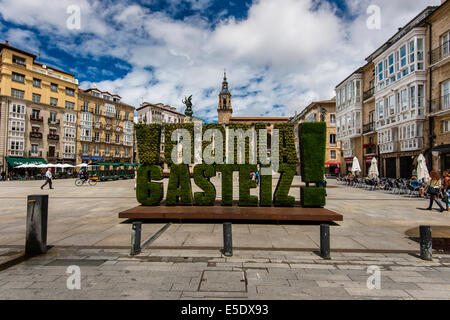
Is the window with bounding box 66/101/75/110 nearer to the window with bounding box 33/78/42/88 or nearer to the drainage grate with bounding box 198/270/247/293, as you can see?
the window with bounding box 33/78/42/88

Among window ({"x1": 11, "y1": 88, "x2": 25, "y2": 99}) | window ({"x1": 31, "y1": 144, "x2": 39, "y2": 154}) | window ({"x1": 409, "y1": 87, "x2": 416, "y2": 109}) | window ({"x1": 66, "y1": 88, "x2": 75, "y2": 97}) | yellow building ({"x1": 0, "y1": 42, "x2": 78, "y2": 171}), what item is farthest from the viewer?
window ({"x1": 66, "y1": 88, "x2": 75, "y2": 97})

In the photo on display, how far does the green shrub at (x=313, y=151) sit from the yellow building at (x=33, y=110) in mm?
46102

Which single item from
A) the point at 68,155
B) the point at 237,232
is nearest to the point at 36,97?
the point at 68,155

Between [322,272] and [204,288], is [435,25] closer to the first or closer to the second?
[322,272]

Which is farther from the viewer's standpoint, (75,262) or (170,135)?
(170,135)

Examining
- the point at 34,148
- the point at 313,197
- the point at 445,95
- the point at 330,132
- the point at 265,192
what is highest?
the point at 330,132

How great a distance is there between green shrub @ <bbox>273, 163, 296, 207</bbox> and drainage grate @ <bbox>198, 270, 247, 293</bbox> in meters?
5.15

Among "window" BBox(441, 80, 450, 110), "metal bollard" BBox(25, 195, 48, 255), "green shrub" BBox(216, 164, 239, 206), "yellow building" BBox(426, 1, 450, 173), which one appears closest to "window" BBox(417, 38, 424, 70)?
"yellow building" BBox(426, 1, 450, 173)

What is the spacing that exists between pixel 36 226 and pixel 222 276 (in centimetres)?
452

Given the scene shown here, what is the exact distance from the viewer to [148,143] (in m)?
9.47

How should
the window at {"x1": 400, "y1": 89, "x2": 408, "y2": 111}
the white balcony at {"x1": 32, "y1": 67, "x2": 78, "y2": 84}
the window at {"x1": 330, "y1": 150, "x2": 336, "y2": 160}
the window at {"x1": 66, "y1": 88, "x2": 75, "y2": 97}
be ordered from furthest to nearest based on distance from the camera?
the window at {"x1": 330, "y1": 150, "x2": 336, "y2": 160}, the window at {"x1": 66, "y1": 88, "x2": 75, "y2": 97}, the white balcony at {"x1": 32, "y1": 67, "x2": 78, "y2": 84}, the window at {"x1": 400, "y1": 89, "x2": 408, "y2": 111}

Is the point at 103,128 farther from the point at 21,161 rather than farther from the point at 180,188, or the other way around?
the point at 180,188

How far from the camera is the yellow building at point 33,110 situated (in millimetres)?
36062

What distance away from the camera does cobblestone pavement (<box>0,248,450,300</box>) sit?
3.57 m
